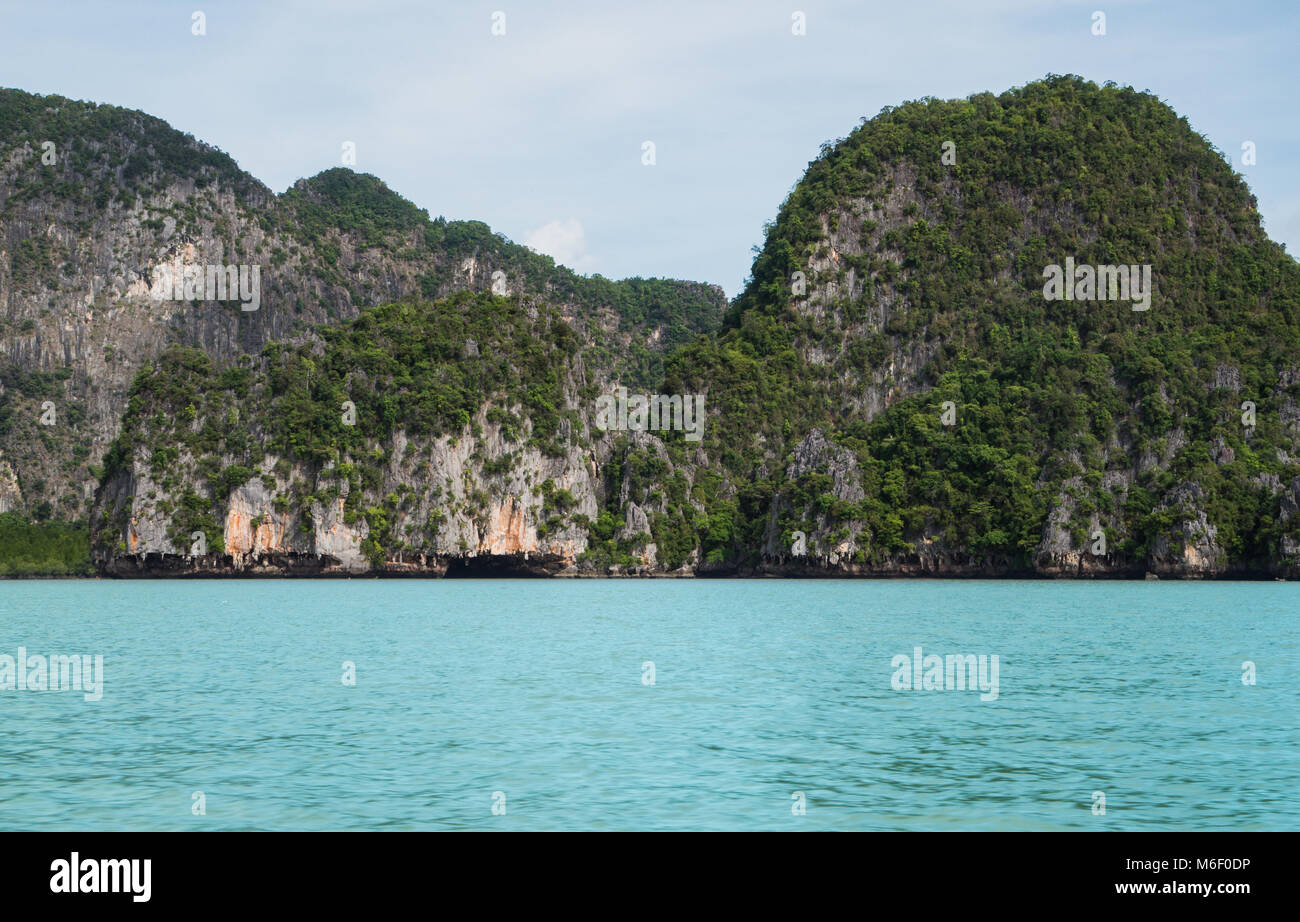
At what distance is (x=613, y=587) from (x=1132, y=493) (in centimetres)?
3514

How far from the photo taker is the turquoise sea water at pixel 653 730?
1391 cm

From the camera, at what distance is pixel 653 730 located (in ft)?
62.0

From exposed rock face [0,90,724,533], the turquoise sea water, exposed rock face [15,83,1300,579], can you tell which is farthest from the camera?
exposed rock face [0,90,724,533]

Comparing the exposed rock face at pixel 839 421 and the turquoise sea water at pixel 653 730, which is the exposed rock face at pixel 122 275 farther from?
the turquoise sea water at pixel 653 730

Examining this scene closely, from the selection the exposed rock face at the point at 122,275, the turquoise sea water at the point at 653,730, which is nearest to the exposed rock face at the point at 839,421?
the exposed rock face at the point at 122,275

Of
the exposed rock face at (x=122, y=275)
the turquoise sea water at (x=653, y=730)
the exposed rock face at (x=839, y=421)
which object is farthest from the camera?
the exposed rock face at (x=122, y=275)

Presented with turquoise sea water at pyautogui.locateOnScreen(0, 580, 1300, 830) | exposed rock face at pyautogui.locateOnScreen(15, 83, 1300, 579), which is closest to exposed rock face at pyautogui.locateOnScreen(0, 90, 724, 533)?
exposed rock face at pyautogui.locateOnScreen(15, 83, 1300, 579)

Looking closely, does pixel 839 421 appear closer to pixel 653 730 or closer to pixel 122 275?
pixel 122 275

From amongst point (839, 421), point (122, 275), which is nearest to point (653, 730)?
point (839, 421)

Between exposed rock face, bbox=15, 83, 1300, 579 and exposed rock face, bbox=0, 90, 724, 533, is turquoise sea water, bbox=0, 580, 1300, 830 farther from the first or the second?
exposed rock face, bbox=0, 90, 724, 533

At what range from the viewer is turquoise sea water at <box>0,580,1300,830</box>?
13906mm

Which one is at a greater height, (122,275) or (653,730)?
(122,275)
